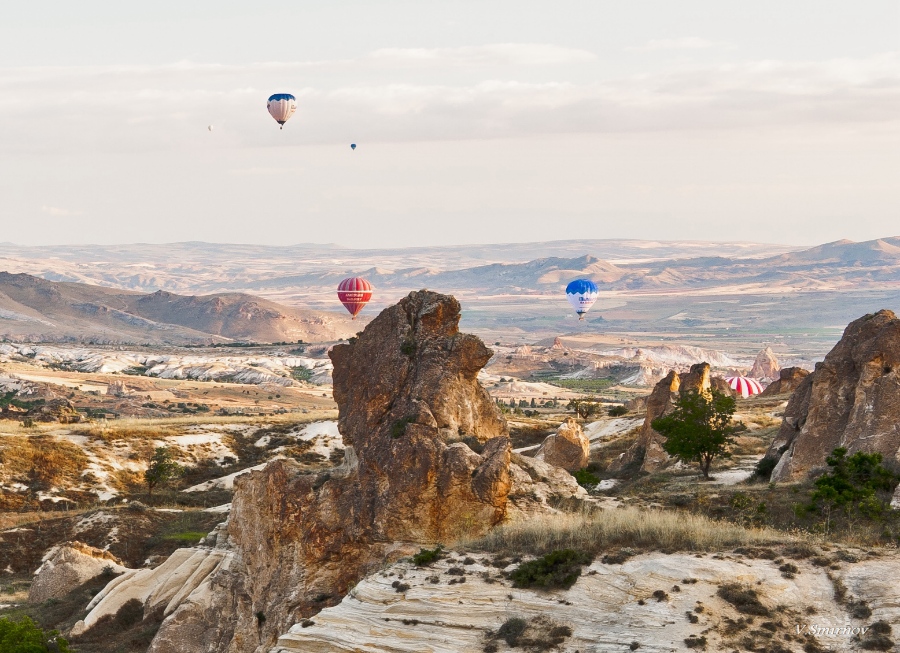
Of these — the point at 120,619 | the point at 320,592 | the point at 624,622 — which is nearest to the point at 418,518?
the point at 320,592

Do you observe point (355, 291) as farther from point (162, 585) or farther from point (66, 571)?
point (162, 585)

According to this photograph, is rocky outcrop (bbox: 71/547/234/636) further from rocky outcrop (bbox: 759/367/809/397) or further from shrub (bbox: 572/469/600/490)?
rocky outcrop (bbox: 759/367/809/397)

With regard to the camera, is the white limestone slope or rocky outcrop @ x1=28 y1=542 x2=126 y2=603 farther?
rocky outcrop @ x1=28 y1=542 x2=126 y2=603

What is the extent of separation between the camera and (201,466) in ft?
231

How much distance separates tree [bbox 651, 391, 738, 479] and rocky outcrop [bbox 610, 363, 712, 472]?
1.86 m

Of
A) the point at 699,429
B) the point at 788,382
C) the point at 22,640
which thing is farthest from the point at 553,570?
the point at 788,382

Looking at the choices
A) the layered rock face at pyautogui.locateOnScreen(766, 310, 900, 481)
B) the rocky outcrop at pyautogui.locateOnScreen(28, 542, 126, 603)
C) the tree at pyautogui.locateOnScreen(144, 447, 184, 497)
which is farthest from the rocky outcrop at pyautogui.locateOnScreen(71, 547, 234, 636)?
the tree at pyautogui.locateOnScreen(144, 447, 184, 497)

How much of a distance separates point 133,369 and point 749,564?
16606 centimetres

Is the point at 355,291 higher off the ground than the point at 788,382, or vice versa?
the point at 355,291

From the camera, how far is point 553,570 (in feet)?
69.4

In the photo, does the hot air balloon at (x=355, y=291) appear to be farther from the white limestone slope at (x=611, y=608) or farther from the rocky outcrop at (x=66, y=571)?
the white limestone slope at (x=611, y=608)

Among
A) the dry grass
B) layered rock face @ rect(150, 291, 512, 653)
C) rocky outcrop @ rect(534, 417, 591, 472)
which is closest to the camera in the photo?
the dry grass

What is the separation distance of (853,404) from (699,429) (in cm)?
712

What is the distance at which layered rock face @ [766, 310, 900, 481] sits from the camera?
3550 cm
